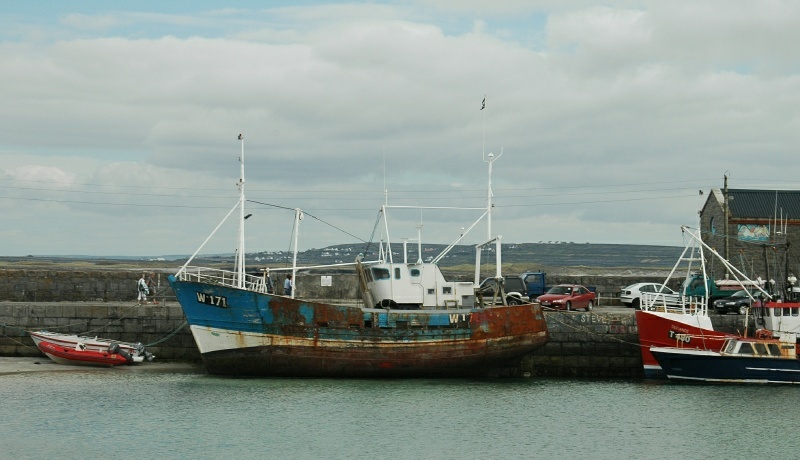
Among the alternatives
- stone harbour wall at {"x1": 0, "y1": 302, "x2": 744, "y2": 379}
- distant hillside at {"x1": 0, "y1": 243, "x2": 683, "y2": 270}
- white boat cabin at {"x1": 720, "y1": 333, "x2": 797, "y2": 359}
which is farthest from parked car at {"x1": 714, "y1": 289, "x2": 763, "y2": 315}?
distant hillside at {"x1": 0, "y1": 243, "x2": 683, "y2": 270}

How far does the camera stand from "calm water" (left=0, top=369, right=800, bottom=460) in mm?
23453

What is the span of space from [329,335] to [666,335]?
10.2 meters

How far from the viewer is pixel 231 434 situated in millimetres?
24438

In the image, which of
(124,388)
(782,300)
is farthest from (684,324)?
(124,388)

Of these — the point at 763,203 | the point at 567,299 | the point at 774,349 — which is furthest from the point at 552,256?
the point at 774,349

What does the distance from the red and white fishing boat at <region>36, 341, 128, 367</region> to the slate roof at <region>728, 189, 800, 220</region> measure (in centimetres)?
2943

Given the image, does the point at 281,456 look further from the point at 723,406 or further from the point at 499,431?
the point at 723,406

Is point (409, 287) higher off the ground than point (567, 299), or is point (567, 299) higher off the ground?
point (409, 287)

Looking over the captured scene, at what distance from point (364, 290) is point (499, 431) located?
8969 mm

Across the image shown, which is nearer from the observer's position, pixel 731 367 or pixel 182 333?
pixel 731 367

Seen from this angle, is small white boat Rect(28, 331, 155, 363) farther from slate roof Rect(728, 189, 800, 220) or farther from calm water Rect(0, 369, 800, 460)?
slate roof Rect(728, 189, 800, 220)

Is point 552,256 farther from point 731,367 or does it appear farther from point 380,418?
point 380,418

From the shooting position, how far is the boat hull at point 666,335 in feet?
105

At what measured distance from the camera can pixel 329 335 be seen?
99.4 feet
